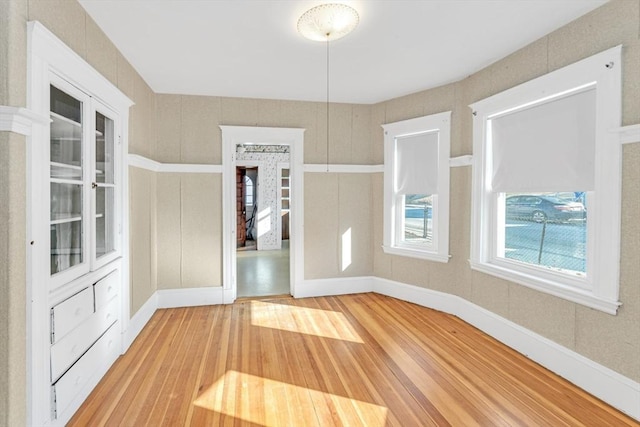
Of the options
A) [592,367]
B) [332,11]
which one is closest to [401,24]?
[332,11]

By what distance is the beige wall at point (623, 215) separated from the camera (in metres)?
2.16

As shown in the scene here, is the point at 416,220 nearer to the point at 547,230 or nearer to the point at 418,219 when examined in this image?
the point at 418,219

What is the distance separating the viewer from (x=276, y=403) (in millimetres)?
2271

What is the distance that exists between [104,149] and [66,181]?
682 millimetres

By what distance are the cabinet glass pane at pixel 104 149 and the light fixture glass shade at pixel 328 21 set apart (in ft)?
5.76

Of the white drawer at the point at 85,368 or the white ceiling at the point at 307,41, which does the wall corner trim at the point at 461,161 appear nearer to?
the white ceiling at the point at 307,41

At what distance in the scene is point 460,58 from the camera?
3.22 m

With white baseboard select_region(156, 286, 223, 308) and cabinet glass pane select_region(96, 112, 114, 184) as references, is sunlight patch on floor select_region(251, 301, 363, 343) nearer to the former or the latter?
white baseboard select_region(156, 286, 223, 308)

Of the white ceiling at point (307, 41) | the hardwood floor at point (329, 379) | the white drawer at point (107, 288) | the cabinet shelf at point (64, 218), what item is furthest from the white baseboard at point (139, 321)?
the white ceiling at point (307, 41)

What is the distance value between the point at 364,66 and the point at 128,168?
8.35ft

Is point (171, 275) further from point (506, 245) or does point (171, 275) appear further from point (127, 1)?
point (506, 245)

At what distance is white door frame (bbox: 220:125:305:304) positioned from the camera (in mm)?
4359

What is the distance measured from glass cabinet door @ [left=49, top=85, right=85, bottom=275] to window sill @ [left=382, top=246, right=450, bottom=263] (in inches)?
137

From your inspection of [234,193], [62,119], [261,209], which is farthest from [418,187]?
[261,209]
